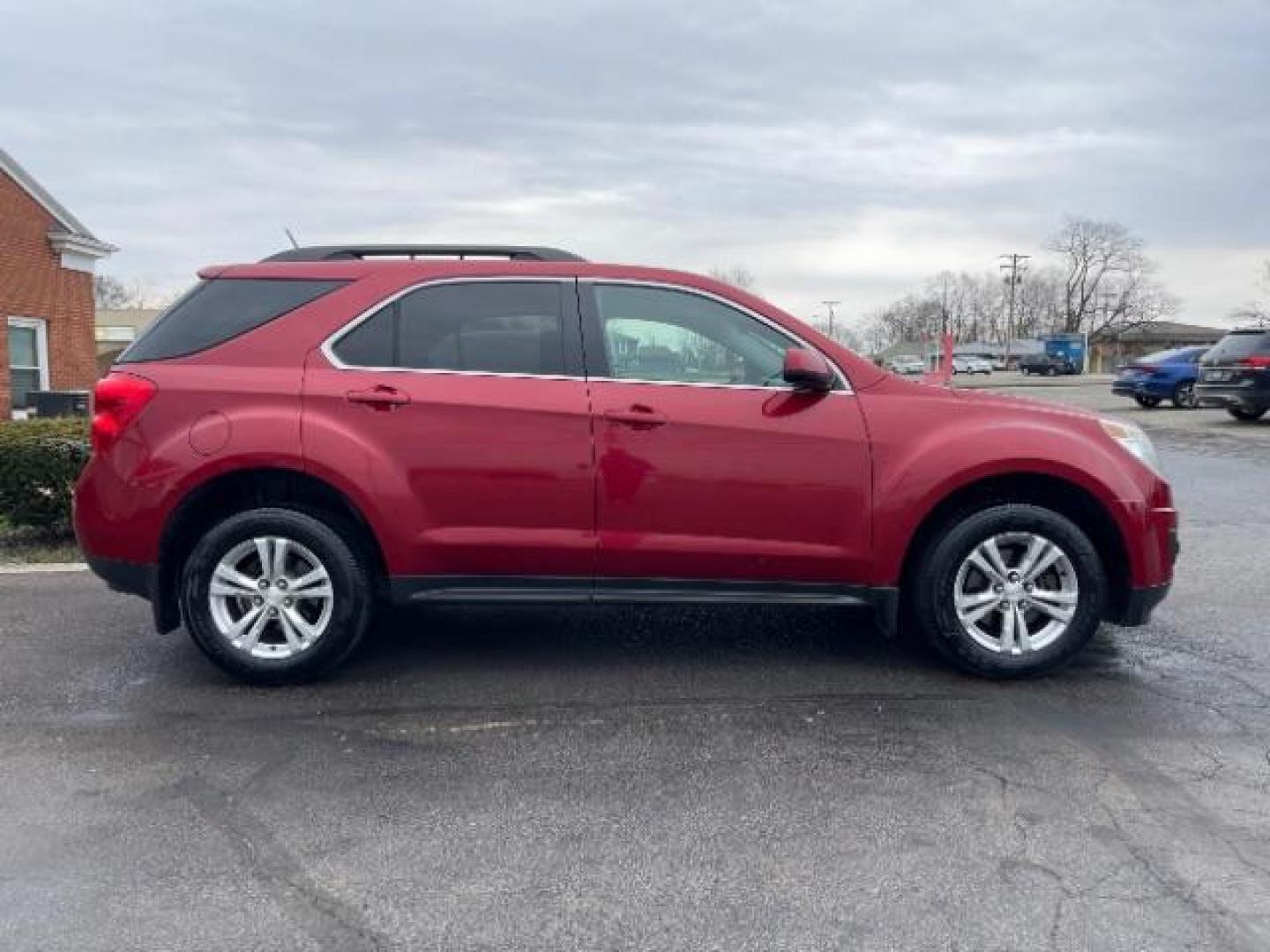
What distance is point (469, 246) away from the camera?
15.7ft

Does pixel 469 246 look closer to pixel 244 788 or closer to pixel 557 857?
pixel 244 788

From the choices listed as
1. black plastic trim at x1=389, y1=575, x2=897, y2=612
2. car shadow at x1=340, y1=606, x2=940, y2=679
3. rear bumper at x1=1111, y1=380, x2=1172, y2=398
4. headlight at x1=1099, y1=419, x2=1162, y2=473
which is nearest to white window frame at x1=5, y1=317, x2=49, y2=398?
car shadow at x1=340, y1=606, x2=940, y2=679

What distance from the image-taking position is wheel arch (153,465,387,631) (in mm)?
4504

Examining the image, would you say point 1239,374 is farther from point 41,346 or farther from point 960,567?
point 41,346

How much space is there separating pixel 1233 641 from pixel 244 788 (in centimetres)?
472

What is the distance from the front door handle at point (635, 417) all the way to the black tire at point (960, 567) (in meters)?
1.33

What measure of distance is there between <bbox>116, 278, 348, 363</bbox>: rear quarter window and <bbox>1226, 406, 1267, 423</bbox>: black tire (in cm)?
1843

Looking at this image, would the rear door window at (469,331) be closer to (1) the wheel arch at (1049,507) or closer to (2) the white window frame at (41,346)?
(1) the wheel arch at (1049,507)

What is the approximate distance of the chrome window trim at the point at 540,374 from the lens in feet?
14.7

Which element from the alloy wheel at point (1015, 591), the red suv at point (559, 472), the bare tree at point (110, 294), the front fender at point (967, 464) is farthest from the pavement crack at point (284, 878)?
the bare tree at point (110, 294)

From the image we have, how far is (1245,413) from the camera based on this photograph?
1884 cm

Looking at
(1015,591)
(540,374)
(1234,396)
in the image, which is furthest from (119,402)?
(1234,396)

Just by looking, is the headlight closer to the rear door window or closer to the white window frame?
the rear door window

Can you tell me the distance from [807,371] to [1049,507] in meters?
1.34
